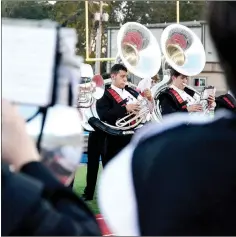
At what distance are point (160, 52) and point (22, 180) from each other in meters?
6.44

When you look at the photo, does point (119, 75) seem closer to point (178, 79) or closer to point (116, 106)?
point (116, 106)

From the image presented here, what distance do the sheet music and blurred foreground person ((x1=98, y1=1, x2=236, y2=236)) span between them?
0.51 ft

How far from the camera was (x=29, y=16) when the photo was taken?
0.94m

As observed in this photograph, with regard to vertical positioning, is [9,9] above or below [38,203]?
above

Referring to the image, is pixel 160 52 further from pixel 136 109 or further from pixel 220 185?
pixel 220 185

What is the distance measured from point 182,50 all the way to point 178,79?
80 cm

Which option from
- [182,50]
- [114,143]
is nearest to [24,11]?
[114,143]

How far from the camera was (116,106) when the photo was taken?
5.76 meters

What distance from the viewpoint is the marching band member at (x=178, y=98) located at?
240 inches

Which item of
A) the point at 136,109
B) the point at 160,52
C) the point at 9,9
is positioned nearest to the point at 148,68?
the point at 160,52

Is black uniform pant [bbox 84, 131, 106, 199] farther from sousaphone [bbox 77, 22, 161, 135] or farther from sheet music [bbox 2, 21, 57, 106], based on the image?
sheet music [bbox 2, 21, 57, 106]

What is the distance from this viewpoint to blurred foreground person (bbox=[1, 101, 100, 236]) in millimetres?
748

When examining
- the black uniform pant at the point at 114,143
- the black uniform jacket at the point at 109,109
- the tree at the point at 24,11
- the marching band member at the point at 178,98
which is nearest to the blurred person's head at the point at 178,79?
the marching band member at the point at 178,98

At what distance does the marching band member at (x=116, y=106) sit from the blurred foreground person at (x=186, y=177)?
4.73m
